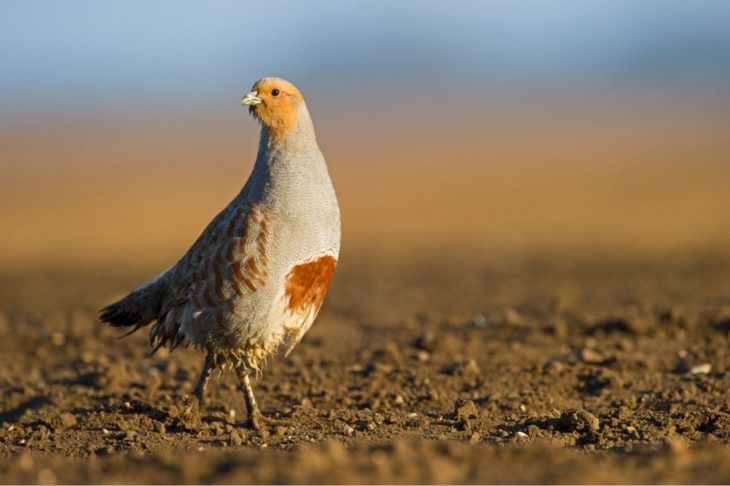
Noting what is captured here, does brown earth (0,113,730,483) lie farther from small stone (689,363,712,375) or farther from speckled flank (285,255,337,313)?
speckled flank (285,255,337,313)

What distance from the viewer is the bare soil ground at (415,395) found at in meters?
4.61

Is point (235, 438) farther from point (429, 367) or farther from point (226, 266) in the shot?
point (429, 367)

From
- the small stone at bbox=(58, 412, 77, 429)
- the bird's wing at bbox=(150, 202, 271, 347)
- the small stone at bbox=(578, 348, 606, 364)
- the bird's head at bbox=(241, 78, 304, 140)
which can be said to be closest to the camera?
the bird's wing at bbox=(150, 202, 271, 347)

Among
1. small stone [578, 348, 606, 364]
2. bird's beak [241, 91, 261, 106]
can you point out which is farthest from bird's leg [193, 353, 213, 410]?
small stone [578, 348, 606, 364]

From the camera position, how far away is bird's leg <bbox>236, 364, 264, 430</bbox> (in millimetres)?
6207

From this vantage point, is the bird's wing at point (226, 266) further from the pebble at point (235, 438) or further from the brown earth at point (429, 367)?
the brown earth at point (429, 367)

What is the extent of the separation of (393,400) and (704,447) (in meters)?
2.57

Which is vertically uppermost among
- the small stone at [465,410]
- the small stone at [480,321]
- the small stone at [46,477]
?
the small stone at [480,321]

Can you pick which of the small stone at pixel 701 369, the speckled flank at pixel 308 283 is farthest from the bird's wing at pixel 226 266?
the small stone at pixel 701 369

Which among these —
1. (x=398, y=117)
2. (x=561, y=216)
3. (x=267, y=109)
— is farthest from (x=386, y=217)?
(x=398, y=117)

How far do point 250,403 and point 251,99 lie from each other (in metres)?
1.94

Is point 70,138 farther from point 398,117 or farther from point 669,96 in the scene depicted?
point 669,96

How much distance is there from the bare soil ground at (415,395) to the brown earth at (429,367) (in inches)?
0.8

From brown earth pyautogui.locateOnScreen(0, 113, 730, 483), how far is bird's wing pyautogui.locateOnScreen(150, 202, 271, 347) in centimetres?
77
